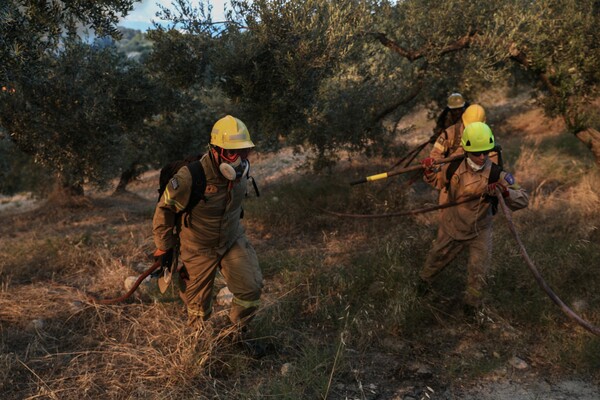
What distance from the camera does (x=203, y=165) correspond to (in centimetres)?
350

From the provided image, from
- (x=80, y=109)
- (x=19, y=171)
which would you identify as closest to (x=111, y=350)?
(x=80, y=109)

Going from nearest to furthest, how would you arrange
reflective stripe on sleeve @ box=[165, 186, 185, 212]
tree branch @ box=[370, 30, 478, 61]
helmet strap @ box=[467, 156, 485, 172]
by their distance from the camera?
reflective stripe on sleeve @ box=[165, 186, 185, 212]
helmet strap @ box=[467, 156, 485, 172]
tree branch @ box=[370, 30, 478, 61]

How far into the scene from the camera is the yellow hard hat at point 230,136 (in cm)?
335

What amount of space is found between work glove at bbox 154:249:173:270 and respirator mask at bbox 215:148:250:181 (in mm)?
826

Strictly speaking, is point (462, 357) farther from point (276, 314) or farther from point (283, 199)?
point (283, 199)

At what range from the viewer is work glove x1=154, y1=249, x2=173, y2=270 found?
359 centimetres

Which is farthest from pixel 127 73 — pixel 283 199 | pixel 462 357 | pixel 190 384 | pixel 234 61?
pixel 462 357

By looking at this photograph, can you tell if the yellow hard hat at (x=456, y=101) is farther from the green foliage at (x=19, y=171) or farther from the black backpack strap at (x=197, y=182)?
the green foliage at (x=19, y=171)

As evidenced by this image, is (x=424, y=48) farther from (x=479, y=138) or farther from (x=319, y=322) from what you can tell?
(x=319, y=322)

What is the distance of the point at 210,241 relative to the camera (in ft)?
12.0

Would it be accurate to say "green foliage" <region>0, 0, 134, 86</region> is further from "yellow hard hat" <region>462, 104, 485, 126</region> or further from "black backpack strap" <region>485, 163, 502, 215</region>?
"black backpack strap" <region>485, 163, 502, 215</region>

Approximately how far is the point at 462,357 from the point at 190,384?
227cm

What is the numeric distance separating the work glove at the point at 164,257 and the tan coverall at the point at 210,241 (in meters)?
0.06

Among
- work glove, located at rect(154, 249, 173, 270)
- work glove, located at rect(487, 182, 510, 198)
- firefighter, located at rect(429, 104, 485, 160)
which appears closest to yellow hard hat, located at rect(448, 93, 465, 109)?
firefighter, located at rect(429, 104, 485, 160)
